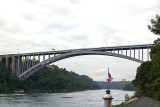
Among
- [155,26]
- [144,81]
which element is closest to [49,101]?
[144,81]

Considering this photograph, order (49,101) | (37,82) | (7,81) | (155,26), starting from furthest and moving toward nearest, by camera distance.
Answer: (37,82) → (7,81) → (49,101) → (155,26)

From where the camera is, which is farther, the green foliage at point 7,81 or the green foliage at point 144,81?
the green foliage at point 7,81

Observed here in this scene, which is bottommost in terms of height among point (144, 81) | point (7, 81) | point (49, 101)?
point (49, 101)

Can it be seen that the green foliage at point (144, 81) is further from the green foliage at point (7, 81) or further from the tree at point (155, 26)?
the green foliage at point (7, 81)

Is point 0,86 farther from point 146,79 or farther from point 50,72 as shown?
point 146,79

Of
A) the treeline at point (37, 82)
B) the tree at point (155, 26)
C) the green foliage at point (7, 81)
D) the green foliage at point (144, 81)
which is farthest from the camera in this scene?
the treeline at point (37, 82)

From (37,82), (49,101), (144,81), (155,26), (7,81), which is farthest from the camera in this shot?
(37,82)

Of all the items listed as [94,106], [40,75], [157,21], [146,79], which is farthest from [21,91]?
[157,21]

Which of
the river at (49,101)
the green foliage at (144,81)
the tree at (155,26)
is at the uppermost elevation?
the tree at (155,26)

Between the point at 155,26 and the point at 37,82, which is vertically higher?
the point at 155,26

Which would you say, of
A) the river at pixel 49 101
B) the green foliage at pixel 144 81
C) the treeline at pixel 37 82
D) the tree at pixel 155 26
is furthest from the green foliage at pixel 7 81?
the tree at pixel 155 26

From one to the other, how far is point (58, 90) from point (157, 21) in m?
85.1

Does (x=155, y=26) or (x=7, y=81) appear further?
(x=7, y=81)

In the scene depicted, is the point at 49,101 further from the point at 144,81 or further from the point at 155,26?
the point at 155,26
